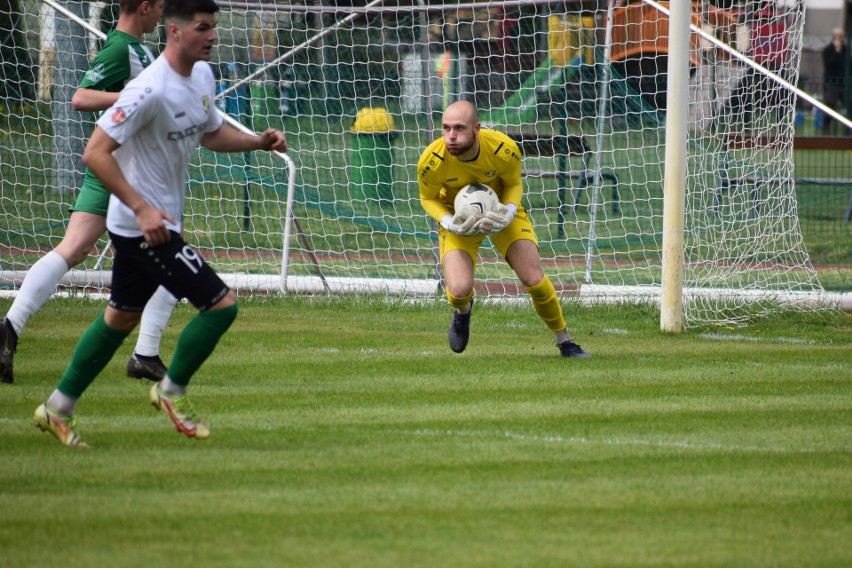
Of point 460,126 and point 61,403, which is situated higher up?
point 460,126

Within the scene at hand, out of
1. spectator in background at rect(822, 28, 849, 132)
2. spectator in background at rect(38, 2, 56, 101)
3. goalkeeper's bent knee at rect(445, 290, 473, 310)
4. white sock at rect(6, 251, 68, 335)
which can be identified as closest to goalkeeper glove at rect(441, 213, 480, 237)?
goalkeeper's bent knee at rect(445, 290, 473, 310)

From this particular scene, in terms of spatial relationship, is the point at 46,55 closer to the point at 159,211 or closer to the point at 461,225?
the point at 461,225

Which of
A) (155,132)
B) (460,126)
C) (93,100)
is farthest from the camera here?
(460,126)

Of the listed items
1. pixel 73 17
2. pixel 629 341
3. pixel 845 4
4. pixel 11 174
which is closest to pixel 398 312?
pixel 629 341

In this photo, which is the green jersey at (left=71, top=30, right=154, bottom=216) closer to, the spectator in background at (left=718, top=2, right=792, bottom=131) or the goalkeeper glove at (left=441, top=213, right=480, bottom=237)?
the goalkeeper glove at (left=441, top=213, right=480, bottom=237)

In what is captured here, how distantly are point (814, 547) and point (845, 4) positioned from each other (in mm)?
38826

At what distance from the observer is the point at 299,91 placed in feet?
45.4

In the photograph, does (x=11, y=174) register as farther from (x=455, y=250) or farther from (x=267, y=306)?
(x=455, y=250)

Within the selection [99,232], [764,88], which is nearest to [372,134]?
[764,88]

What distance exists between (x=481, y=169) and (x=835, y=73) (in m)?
22.4

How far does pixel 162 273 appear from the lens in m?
5.66

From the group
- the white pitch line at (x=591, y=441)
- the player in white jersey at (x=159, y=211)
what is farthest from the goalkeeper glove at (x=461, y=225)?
the player in white jersey at (x=159, y=211)

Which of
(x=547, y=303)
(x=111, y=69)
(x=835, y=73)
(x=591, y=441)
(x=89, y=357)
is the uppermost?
(x=111, y=69)

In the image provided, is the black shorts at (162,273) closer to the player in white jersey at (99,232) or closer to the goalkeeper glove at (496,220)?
the player in white jersey at (99,232)
